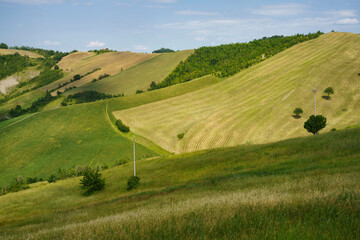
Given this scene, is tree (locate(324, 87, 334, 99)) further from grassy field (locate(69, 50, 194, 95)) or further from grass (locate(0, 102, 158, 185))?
grassy field (locate(69, 50, 194, 95))

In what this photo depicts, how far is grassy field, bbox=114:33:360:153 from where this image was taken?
7912 cm

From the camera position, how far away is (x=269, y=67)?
415 ft

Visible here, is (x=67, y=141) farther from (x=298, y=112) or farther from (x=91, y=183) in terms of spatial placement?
(x=298, y=112)

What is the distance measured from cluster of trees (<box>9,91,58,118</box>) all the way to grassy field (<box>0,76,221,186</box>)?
43094mm

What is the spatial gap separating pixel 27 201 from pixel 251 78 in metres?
97.1

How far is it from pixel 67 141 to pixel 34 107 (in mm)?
83097

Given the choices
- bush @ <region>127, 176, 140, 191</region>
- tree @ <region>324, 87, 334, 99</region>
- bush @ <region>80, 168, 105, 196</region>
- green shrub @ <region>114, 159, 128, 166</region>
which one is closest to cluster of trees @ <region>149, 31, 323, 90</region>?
tree @ <region>324, 87, 334, 99</region>

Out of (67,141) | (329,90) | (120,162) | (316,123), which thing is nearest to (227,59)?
(329,90)

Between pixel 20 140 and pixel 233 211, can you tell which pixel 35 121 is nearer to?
pixel 20 140

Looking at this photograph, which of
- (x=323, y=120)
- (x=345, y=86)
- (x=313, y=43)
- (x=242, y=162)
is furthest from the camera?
(x=313, y=43)

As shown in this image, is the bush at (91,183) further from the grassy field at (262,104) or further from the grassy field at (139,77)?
the grassy field at (139,77)

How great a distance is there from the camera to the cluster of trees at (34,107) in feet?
510

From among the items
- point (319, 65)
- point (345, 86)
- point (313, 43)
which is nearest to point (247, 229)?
point (345, 86)

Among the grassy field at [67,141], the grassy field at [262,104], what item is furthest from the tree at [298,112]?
the grassy field at [67,141]
